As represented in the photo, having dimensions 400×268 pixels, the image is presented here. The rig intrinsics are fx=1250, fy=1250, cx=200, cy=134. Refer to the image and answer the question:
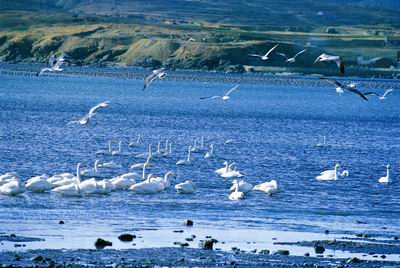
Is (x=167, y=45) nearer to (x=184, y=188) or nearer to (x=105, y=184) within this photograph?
(x=184, y=188)

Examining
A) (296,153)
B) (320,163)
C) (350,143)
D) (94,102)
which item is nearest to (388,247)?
(320,163)

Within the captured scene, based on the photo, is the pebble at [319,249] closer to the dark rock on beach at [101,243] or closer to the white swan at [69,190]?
the dark rock on beach at [101,243]

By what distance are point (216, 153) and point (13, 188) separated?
18754 millimetres

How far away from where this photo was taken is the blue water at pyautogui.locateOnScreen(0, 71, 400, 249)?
32.5 meters

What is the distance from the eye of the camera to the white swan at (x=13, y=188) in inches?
1357

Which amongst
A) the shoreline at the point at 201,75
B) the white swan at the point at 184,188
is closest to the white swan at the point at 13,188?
the white swan at the point at 184,188

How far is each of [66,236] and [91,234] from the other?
688 mm

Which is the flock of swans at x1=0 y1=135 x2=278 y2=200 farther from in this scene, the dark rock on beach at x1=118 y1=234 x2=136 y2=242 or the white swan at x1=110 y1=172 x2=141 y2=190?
the dark rock on beach at x1=118 y1=234 x2=136 y2=242

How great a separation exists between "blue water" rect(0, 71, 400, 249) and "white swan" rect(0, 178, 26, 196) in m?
0.20

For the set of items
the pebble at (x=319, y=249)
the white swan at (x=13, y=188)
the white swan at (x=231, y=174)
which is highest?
the white swan at (x=13, y=188)

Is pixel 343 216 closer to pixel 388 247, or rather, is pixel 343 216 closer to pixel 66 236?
pixel 388 247

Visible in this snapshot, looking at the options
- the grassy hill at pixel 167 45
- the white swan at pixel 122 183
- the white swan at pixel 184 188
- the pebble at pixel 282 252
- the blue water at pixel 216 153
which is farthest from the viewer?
the grassy hill at pixel 167 45

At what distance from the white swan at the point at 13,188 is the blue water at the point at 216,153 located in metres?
0.20

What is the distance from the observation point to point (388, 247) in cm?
2869
